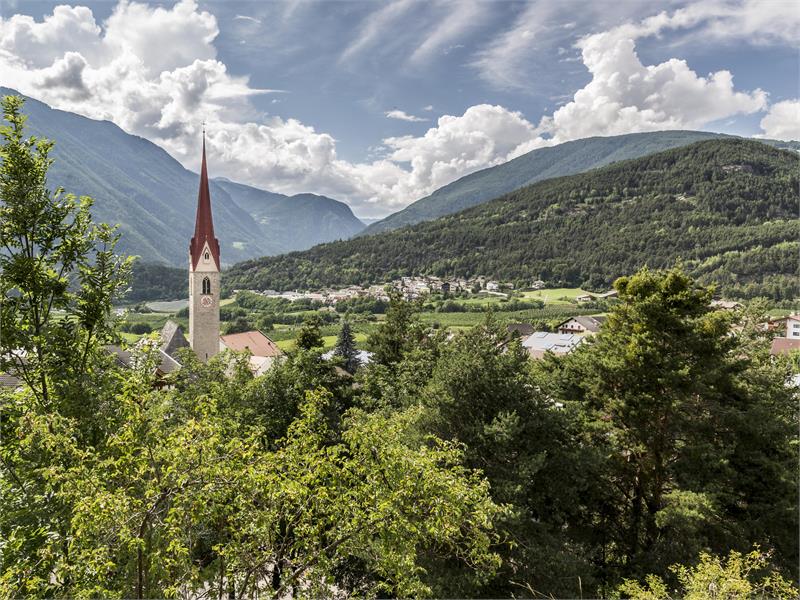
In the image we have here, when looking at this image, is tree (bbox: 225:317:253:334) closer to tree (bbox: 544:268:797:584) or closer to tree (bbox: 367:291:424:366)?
tree (bbox: 367:291:424:366)

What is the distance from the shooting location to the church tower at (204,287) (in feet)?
131

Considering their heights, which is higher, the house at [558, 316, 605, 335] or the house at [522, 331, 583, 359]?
A: the house at [558, 316, 605, 335]

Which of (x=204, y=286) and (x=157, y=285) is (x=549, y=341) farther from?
(x=157, y=285)

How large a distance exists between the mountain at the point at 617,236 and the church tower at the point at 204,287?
4476 inches

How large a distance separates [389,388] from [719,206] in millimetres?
185401

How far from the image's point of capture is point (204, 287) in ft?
133

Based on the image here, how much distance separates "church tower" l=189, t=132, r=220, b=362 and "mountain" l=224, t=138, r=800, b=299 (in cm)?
11370

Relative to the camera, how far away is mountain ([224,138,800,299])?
136 meters

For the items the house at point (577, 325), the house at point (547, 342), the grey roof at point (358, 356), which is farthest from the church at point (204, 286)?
the house at point (577, 325)

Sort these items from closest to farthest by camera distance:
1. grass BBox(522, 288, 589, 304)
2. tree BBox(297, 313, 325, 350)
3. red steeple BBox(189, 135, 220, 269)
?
1. tree BBox(297, 313, 325, 350)
2. red steeple BBox(189, 135, 220, 269)
3. grass BBox(522, 288, 589, 304)

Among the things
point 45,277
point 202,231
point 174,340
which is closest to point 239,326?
point 174,340

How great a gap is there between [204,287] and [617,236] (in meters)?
154

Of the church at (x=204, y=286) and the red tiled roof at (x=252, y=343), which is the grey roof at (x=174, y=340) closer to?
the church at (x=204, y=286)

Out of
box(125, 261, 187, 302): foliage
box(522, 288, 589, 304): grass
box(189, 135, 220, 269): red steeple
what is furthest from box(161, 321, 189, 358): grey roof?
box(125, 261, 187, 302): foliage
